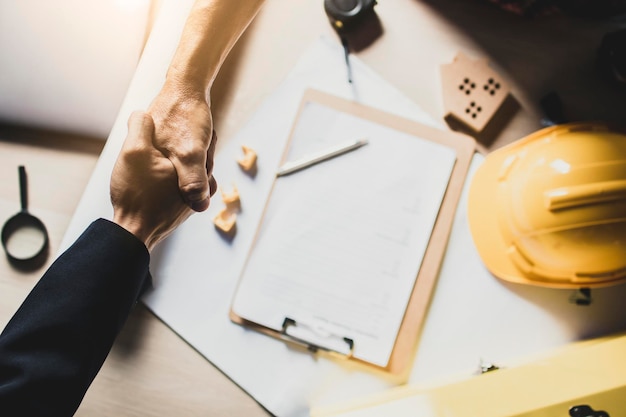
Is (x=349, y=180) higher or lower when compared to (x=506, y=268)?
higher

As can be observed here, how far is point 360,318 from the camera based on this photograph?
0.71 meters

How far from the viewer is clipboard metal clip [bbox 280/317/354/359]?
27.4 inches

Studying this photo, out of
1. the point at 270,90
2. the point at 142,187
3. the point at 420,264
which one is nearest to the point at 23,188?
the point at 142,187

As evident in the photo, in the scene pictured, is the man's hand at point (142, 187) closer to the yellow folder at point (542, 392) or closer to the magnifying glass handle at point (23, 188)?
the magnifying glass handle at point (23, 188)

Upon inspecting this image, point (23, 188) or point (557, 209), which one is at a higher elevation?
point (23, 188)

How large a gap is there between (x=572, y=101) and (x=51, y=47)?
723mm

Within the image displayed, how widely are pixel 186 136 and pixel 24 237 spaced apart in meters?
0.28

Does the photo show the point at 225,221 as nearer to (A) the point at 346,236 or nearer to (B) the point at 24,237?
(A) the point at 346,236

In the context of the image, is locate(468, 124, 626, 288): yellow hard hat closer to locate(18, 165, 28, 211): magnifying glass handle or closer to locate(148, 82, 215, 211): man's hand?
locate(148, 82, 215, 211): man's hand

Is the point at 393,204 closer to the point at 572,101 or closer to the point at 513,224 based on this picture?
the point at 513,224

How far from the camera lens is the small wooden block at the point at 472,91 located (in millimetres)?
750

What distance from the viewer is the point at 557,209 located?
60 cm

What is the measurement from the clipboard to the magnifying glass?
268 millimetres

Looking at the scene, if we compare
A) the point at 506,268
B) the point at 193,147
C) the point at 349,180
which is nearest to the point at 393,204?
the point at 349,180
